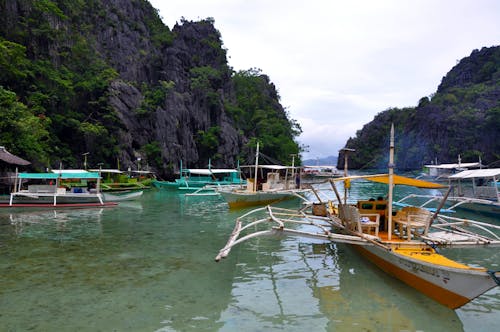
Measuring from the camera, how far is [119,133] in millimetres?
41375

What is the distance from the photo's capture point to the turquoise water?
602 centimetres

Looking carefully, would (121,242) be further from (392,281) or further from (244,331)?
(392,281)

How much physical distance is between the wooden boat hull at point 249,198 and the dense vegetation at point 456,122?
132 ft

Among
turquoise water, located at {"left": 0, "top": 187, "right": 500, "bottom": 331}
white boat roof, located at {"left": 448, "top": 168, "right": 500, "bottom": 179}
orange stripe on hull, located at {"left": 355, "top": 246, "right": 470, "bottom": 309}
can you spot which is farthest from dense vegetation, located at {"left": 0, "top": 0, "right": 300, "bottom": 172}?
white boat roof, located at {"left": 448, "top": 168, "right": 500, "bottom": 179}

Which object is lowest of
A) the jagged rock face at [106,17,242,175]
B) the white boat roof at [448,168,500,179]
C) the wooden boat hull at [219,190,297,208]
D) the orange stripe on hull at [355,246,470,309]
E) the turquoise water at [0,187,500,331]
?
the turquoise water at [0,187,500,331]

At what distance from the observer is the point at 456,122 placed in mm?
76312

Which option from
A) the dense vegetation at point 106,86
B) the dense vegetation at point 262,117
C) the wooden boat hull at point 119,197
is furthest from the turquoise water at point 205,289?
the dense vegetation at point 262,117

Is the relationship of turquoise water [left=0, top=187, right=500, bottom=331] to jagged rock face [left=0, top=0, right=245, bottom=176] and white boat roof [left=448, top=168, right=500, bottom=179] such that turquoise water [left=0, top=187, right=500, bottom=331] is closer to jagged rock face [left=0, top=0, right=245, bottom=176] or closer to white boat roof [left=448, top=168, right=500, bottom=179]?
white boat roof [left=448, top=168, right=500, bottom=179]

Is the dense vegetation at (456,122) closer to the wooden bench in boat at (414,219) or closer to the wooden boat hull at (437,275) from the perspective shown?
the wooden bench in boat at (414,219)

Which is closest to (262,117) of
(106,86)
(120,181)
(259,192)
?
(106,86)

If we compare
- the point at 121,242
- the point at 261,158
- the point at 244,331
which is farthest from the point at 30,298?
the point at 261,158

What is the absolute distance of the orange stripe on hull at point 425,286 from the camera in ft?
20.3

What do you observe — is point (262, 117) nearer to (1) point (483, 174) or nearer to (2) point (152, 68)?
(2) point (152, 68)

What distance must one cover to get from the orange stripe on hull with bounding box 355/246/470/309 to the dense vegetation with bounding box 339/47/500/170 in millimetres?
55051
